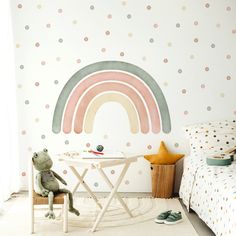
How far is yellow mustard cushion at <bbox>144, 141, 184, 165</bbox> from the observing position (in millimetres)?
4312

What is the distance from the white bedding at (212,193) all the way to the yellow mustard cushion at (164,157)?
18 cm

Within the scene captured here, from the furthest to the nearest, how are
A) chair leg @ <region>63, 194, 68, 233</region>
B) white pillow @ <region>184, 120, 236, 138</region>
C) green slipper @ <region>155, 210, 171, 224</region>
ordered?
white pillow @ <region>184, 120, 236, 138</region> < green slipper @ <region>155, 210, 171, 224</region> < chair leg @ <region>63, 194, 68, 233</region>

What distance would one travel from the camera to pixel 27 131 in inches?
178

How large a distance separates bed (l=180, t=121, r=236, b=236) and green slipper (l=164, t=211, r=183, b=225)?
15 cm

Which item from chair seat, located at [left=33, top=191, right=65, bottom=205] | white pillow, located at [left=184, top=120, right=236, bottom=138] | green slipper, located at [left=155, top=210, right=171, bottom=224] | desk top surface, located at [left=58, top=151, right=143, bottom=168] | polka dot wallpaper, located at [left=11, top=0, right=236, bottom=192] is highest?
polka dot wallpaper, located at [left=11, top=0, right=236, bottom=192]

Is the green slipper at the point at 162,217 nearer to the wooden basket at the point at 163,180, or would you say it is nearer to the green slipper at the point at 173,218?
the green slipper at the point at 173,218

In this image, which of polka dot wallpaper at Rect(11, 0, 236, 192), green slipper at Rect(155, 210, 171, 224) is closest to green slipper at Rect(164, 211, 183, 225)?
green slipper at Rect(155, 210, 171, 224)

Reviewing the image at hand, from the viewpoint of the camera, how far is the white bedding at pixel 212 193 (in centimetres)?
274

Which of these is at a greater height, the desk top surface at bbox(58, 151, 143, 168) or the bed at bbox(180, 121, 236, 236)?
the desk top surface at bbox(58, 151, 143, 168)

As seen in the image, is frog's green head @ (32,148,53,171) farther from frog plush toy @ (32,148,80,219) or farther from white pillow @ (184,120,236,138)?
white pillow @ (184,120,236,138)

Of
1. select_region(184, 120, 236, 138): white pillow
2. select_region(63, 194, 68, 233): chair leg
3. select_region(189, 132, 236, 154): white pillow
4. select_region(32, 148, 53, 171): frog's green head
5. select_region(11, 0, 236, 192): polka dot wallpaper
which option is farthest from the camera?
select_region(11, 0, 236, 192): polka dot wallpaper

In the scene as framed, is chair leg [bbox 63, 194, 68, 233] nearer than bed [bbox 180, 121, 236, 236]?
No

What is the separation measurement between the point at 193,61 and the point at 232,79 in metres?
0.45

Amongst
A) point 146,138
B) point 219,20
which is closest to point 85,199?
point 146,138
